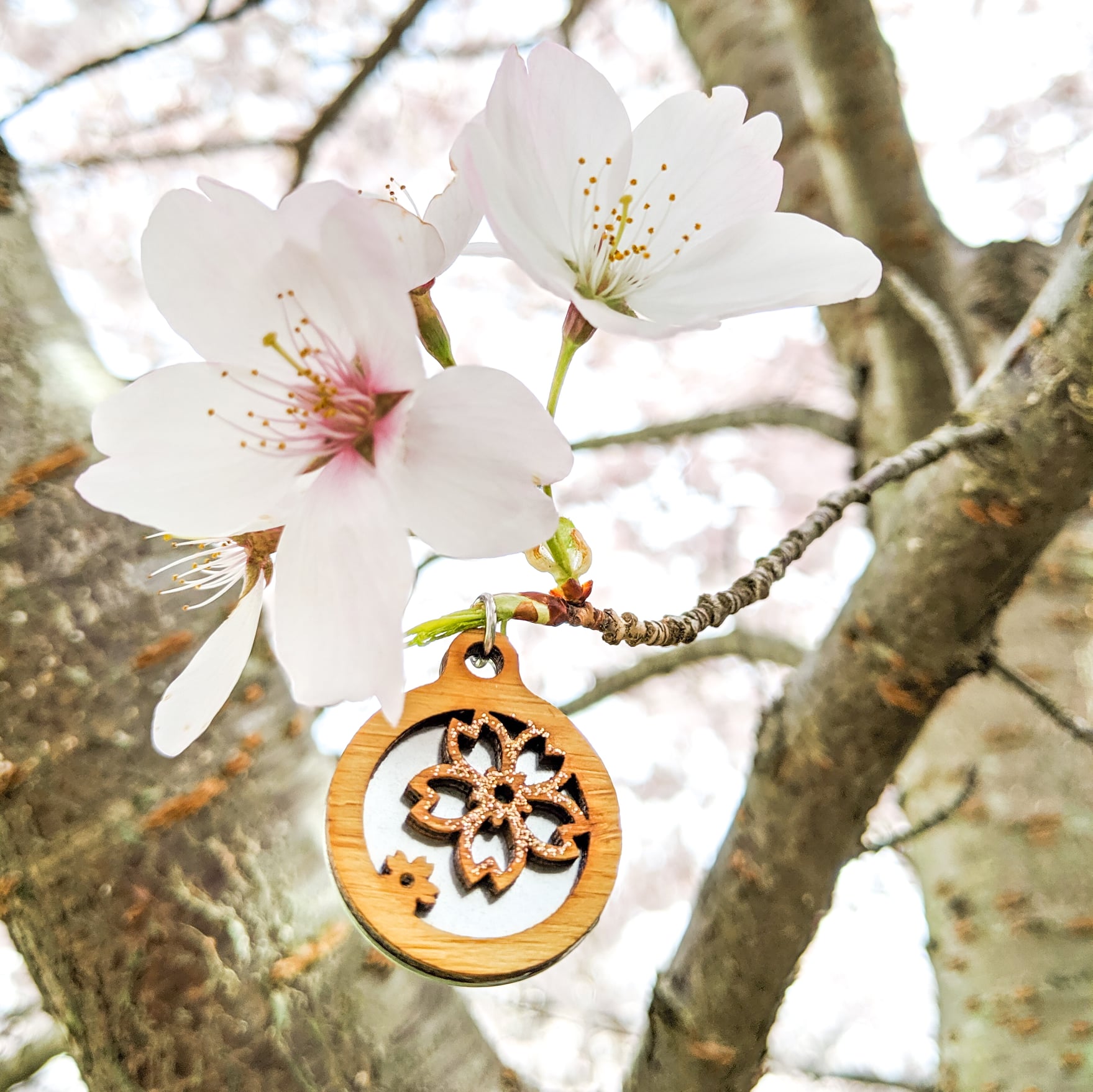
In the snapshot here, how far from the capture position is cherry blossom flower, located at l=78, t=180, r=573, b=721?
34 centimetres

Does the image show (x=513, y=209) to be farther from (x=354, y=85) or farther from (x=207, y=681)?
(x=354, y=85)

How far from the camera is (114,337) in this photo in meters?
4.24

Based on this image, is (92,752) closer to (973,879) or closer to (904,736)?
(904,736)

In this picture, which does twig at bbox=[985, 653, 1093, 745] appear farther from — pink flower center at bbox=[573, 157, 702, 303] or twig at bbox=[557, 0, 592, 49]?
twig at bbox=[557, 0, 592, 49]

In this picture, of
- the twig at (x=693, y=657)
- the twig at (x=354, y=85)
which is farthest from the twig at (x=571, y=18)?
the twig at (x=693, y=657)

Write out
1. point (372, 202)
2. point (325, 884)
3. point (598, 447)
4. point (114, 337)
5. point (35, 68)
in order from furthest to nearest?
1. point (114, 337)
2. point (35, 68)
3. point (598, 447)
4. point (325, 884)
5. point (372, 202)

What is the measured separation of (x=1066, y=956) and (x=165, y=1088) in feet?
3.28

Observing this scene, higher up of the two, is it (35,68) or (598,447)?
(35,68)

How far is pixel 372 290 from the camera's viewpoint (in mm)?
340

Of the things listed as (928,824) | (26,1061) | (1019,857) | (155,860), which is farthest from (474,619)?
(26,1061)

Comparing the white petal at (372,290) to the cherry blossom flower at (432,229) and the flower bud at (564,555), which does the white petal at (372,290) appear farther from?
the flower bud at (564,555)

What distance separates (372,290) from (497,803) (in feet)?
1.18

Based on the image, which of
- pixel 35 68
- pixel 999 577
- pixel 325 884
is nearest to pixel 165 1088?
pixel 325 884

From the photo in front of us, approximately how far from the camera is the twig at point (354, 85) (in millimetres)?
1763
